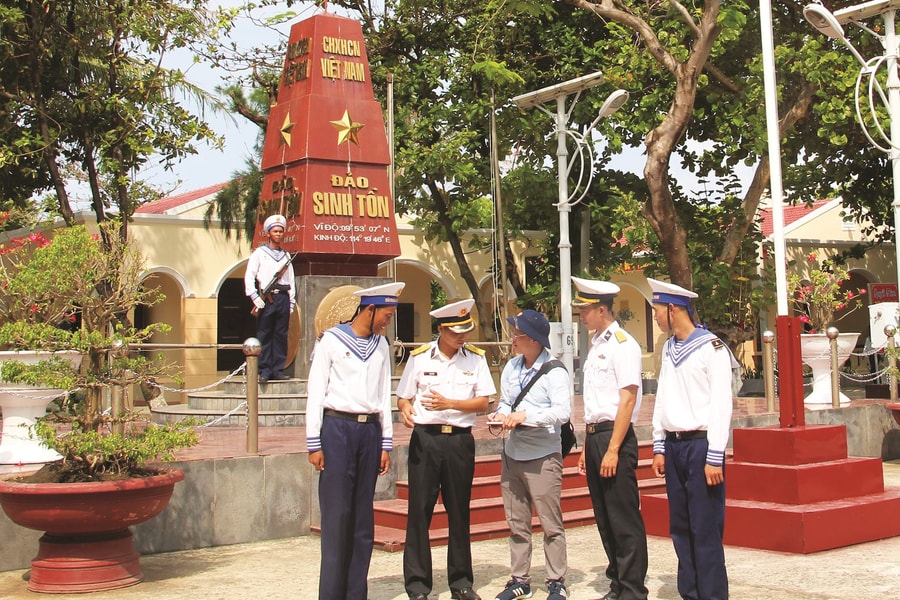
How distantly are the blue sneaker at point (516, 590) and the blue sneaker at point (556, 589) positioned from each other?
0.14m

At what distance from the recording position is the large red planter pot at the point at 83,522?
6117mm

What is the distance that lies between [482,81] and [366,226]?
755cm

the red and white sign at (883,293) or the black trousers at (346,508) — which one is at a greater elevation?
the red and white sign at (883,293)

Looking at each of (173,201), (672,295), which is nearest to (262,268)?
(672,295)

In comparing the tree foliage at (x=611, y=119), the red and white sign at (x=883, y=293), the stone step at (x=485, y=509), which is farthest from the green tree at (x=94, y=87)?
the red and white sign at (x=883, y=293)

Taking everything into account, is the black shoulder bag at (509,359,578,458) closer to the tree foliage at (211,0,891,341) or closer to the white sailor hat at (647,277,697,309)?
the white sailor hat at (647,277,697,309)

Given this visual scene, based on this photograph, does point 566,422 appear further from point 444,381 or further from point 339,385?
point 339,385

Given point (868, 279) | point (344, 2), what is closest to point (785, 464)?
point (344, 2)

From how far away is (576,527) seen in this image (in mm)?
8625

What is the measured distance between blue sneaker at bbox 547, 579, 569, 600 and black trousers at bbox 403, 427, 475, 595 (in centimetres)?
44

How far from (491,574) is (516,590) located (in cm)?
88

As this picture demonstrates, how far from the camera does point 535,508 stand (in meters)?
5.88

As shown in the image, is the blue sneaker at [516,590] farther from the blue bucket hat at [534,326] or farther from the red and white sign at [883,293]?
the red and white sign at [883,293]

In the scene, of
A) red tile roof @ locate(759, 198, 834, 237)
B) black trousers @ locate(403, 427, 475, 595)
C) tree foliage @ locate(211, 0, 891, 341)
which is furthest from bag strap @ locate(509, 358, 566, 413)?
red tile roof @ locate(759, 198, 834, 237)
